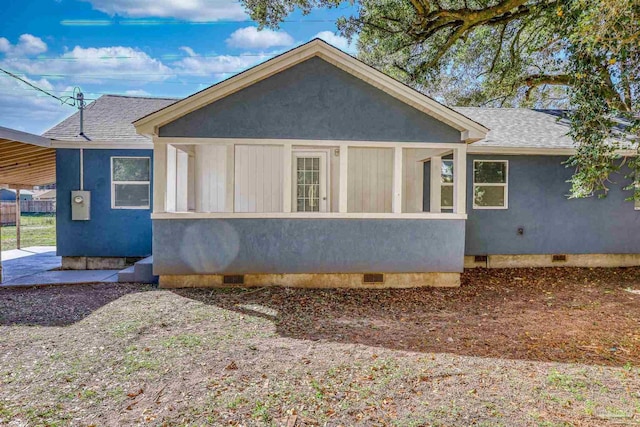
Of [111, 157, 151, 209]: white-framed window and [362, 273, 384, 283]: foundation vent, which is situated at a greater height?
[111, 157, 151, 209]: white-framed window

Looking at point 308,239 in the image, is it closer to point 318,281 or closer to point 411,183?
point 318,281

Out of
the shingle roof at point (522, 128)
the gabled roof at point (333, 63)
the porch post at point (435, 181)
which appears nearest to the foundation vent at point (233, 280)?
the gabled roof at point (333, 63)

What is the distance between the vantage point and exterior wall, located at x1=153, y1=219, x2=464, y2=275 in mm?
6805

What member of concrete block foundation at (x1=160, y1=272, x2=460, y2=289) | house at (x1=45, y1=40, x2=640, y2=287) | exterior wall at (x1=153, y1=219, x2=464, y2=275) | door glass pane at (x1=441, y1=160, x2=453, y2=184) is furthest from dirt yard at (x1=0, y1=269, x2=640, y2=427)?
door glass pane at (x1=441, y1=160, x2=453, y2=184)

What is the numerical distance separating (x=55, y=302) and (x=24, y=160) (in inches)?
182

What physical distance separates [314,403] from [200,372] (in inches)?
49.2

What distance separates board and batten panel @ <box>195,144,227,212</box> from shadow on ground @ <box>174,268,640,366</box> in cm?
251

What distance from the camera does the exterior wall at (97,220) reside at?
28.4 feet

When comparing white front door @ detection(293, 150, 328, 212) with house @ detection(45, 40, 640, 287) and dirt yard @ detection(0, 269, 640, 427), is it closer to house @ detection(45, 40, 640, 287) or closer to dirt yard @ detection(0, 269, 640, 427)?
house @ detection(45, 40, 640, 287)

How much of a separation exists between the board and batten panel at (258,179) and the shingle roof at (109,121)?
2.35 m

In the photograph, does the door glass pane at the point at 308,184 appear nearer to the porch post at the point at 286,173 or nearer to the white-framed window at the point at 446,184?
the porch post at the point at 286,173

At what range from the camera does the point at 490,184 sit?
920 centimetres

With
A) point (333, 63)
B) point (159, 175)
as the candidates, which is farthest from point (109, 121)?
point (333, 63)

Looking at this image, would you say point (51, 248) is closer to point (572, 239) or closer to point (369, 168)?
point (369, 168)
